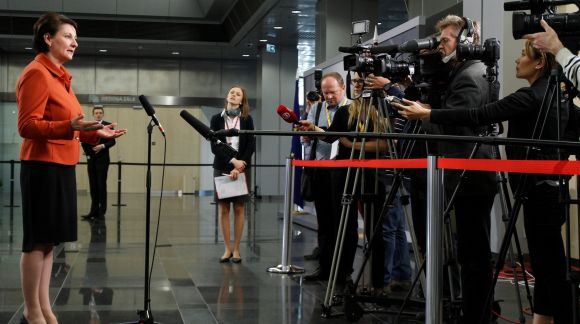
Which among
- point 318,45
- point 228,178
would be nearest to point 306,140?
point 228,178

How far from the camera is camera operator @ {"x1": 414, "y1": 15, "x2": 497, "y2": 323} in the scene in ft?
10.2

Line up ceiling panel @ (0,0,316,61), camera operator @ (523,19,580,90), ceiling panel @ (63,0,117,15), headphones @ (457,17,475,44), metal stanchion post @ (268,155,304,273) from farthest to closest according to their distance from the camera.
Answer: ceiling panel @ (63,0,117,15) < ceiling panel @ (0,0,316,61) < metal stanchion post @ (268,155,304,273) < headphones @ (457,17,475,44) < camera operator @ (523,19,580,90)

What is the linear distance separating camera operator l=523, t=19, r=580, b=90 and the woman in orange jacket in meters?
1.93

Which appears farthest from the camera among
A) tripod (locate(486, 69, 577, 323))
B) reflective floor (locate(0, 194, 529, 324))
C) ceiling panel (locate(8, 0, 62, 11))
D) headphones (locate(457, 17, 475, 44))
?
ceiling panel (locate(8, 0, 62, 11))

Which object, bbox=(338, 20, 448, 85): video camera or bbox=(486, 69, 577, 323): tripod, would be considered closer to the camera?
bbox=(486, 69, 577, 323): tripod

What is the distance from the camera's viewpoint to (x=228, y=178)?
240 inches

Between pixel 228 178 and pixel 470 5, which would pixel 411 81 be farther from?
pixel 470 5

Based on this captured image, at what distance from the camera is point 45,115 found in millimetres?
3387

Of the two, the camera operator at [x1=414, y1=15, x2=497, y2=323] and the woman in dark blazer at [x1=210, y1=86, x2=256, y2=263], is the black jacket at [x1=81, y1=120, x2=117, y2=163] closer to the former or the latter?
the woman in dark blazer at [x1=210, y1=86, x2=256, y2=263]

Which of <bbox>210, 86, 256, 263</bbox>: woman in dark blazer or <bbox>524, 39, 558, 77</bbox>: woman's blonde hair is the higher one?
<bbox>524, 39, 558, 77</bbox>: woman's blonde hair

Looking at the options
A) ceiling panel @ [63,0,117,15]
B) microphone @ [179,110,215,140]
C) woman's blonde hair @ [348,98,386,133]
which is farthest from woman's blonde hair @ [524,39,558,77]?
ceiling panel @ [63,0,117,15]

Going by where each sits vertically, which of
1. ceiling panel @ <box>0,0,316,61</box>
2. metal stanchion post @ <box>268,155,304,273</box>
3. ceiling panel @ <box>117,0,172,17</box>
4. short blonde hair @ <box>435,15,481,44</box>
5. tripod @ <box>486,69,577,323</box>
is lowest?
metal stanchion post @ <box>268,155,304,273</box>

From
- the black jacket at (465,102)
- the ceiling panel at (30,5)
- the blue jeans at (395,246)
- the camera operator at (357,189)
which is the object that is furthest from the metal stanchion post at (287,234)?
the ceiling panel at (30,5)

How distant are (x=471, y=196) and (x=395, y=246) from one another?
1826 mm
